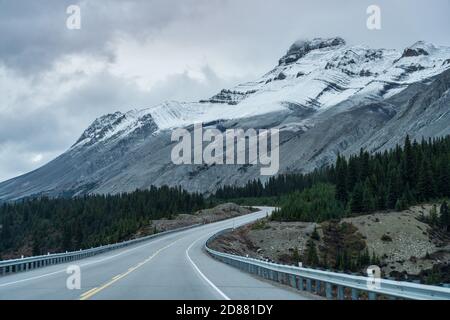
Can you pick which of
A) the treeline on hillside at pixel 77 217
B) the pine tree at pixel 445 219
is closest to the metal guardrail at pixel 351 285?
the pine tree at pixel 445 219

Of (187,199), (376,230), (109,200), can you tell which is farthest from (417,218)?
(109,200)

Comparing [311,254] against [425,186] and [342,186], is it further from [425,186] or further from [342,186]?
[342,186]

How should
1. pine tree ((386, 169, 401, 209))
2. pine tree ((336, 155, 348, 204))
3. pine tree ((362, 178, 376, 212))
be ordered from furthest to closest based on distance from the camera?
pine tree ((336, 155, 348, 204)), pine tree ((386, 169, 401, 209)), pine tree ((362, 178, 376, 212))

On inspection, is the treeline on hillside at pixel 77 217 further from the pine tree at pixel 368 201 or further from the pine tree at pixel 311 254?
the pine tree at pixel 368 201

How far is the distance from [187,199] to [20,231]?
51299 millimetres

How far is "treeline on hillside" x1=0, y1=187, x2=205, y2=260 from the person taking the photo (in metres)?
120

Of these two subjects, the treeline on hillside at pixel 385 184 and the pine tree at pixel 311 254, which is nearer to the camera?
the pine tree at pixel 311 254

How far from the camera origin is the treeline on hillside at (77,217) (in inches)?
4717

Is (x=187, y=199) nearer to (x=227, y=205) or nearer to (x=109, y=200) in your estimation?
(x=227, y=205)

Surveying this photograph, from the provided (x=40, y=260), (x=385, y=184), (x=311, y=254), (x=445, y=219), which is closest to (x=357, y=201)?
(x=385, y=184)

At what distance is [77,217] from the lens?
145m

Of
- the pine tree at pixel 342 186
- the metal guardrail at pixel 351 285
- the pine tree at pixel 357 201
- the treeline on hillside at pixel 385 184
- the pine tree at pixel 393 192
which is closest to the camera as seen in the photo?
the metal guardrail at pixel 351 285

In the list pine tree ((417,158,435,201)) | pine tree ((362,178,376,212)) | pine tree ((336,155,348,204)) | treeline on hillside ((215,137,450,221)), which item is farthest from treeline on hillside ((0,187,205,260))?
pine tree ((417,158,435,201))

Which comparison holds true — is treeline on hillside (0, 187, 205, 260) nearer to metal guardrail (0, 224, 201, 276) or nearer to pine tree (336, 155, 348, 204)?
pine tree (336, 155, 348, 204)
